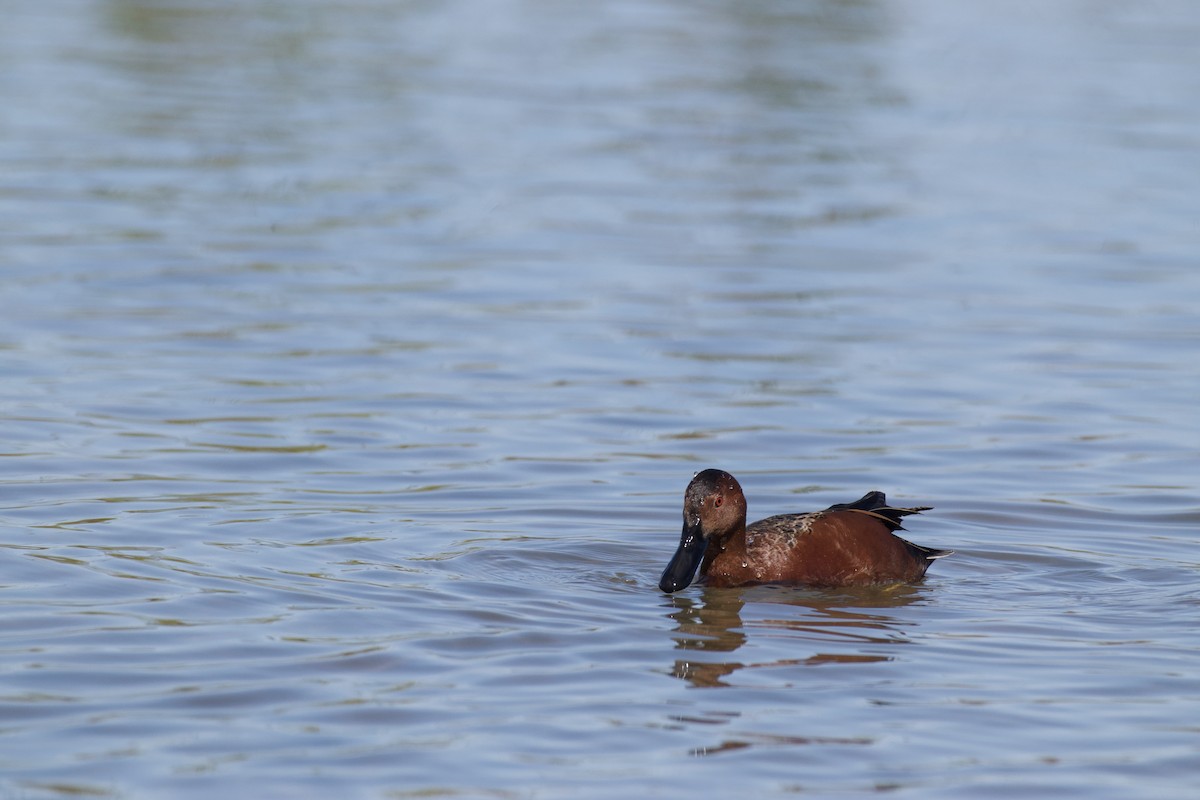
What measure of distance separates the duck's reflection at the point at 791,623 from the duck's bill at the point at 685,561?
10cm

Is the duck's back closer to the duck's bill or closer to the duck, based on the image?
the duck

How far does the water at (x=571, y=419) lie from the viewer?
644 centimetres

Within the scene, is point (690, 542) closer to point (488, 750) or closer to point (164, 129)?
point (488, 750)

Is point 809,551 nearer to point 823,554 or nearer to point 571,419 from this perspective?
point 823,554

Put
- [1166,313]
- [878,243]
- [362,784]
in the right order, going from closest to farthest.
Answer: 1. [362,784]
2. [1166,313]
3. [878,243]

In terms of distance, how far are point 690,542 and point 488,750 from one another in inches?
92.7

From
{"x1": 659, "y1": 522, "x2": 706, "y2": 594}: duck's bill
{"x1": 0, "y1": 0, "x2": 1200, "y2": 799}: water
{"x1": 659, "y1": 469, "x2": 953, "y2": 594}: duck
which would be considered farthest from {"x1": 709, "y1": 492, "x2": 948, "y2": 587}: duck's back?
{"x1": 659, "y1": 522, "x2": 706, "y2": 594}: duck's bill

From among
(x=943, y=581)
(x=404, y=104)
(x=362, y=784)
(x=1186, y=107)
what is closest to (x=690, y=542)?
(x=943, y=581)

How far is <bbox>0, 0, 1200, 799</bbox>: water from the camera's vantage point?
644cm

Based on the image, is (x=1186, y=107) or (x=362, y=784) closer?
(x=362, y=784)

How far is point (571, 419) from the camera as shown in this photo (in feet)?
37.4

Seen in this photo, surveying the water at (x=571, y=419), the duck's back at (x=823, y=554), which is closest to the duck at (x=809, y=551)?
the duck's back at (x=823, y=554)

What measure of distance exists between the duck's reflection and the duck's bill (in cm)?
10

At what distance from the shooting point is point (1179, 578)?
854 centimetres
